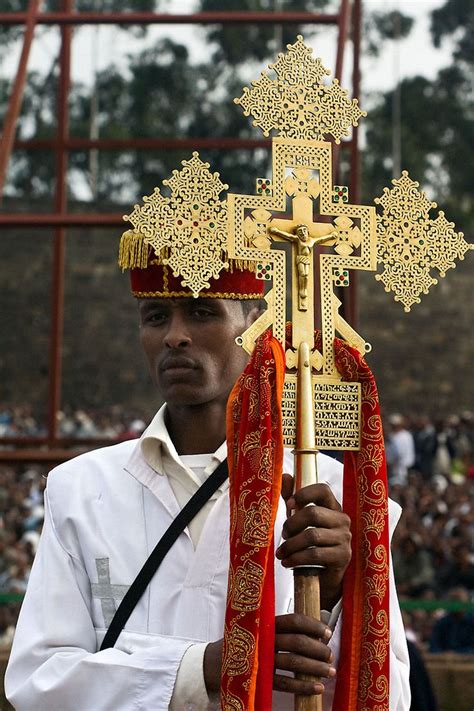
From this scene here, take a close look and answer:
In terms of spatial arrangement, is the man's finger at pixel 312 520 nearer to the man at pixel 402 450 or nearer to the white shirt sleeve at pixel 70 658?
the white shirt sleeve at pixel 70 658

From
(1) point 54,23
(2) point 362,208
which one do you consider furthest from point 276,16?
(2) point 362,208

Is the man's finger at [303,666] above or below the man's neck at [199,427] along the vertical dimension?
below

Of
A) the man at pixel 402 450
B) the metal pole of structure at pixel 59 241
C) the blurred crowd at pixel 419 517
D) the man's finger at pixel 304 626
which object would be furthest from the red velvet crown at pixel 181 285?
the man at pixel 402 450

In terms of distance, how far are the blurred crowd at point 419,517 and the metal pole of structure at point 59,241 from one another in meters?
0.35

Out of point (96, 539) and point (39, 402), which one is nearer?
point (96, 539)

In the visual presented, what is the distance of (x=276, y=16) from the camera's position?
595 centimetres

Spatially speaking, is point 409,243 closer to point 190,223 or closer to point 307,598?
point 190,223

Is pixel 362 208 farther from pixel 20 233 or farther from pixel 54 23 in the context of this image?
pixel 20 233

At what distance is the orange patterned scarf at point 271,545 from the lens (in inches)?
96.3

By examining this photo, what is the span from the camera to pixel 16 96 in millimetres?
5184

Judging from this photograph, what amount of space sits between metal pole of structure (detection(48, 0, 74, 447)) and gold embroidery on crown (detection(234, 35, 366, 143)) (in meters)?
3.39

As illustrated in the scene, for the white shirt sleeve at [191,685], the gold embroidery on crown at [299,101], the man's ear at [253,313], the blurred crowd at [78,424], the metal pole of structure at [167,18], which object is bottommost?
the white shirt sleeve at [191,685]

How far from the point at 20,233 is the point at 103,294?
2.11 metres

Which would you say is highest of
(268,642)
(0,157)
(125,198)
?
(125,198)
